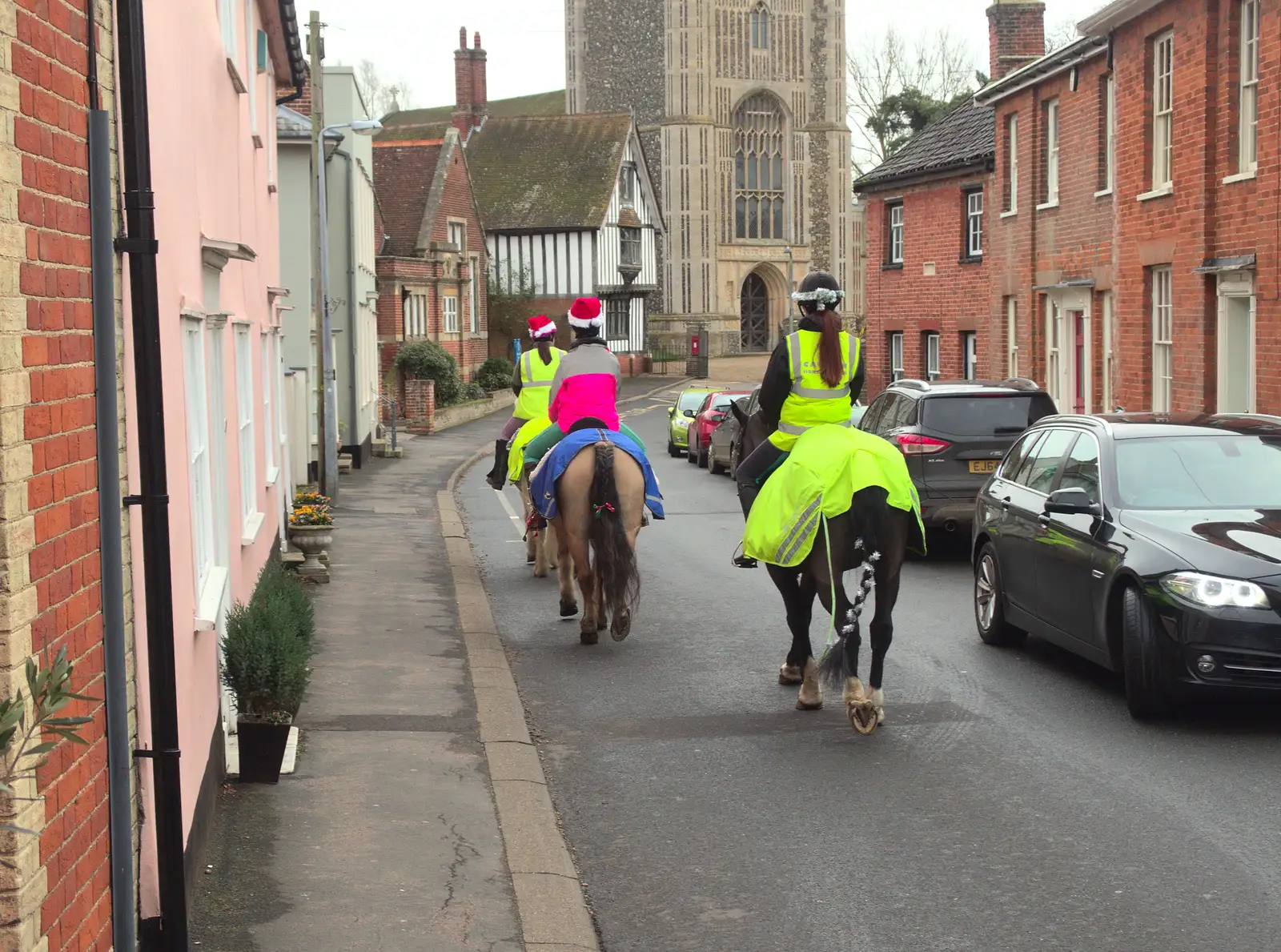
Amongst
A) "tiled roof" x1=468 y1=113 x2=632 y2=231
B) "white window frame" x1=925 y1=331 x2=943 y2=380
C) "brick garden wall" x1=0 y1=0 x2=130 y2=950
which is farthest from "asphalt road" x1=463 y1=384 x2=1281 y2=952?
A: "tiled roof" x1=468 y1=113 x2=632 y2=231

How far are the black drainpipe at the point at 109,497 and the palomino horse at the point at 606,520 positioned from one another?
647 cm

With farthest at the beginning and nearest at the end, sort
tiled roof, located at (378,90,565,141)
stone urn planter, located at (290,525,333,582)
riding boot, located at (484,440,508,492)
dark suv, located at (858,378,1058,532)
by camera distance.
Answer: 1. tiled roof, located at (378,90,565,141)
2. dark suv, located at (858,378,1058,532)
3. riding boot, located at (484,440,508,492)
4. stone urn planter, located at (290,525,333,582)

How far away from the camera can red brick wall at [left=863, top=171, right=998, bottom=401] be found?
3181 cm

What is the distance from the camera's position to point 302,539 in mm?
15562

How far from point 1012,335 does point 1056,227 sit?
3515mm

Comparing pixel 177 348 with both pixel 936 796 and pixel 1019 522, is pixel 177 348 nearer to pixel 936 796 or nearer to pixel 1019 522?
pixel 936 796

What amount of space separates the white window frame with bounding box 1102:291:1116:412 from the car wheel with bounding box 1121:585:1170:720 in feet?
50.4

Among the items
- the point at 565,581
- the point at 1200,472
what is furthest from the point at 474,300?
the point at 1200,472

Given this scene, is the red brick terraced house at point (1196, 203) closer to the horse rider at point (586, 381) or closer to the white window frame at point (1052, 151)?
the white window frame at point (1052, 151)

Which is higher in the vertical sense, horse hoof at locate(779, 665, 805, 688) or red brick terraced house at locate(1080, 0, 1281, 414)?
red brick terraced house at locate(1080, 0, 1281, 414)

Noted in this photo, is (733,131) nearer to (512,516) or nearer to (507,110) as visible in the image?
(507,110)

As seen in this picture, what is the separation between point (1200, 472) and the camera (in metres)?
9.68

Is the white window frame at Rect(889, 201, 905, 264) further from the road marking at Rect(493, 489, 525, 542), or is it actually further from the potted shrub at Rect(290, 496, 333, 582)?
the potted shrub at Rect(290, 496, 333, 582)

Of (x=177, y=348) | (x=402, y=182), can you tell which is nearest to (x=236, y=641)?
(x=177, y=348)
